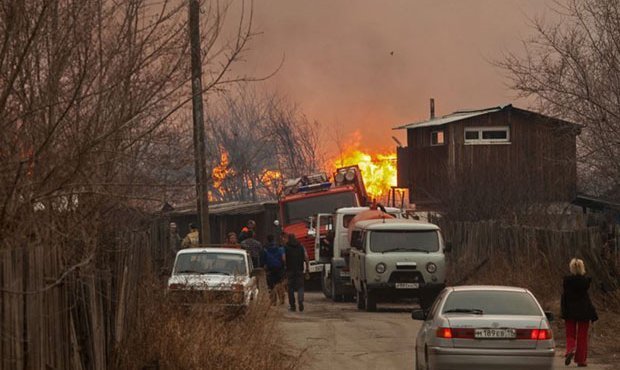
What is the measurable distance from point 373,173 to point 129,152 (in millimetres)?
63984

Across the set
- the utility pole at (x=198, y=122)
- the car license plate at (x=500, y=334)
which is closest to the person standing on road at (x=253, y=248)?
the utility pole at (x=198, y=122)

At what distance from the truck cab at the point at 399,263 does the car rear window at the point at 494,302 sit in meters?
13.9

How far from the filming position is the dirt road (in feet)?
66.5

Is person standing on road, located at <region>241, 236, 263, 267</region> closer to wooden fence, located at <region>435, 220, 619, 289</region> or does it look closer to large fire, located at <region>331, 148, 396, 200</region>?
wooden fence, located at <region>435, 220, 619, 289</region>

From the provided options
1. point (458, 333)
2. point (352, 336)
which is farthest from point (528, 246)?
point (458, 333)

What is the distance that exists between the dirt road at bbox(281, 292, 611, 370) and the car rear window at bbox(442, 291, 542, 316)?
264cm

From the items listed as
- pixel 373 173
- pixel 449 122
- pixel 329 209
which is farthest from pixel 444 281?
pixel 373 173

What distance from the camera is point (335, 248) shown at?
37.3 metres

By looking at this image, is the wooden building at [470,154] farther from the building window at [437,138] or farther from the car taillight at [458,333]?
the car taillight at [458,333]

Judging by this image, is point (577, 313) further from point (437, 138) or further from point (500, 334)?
point (437, 138)

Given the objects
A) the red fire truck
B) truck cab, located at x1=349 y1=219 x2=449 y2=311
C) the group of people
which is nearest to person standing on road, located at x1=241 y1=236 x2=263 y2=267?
the group of people

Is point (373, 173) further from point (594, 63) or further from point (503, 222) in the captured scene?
point (594, 63)

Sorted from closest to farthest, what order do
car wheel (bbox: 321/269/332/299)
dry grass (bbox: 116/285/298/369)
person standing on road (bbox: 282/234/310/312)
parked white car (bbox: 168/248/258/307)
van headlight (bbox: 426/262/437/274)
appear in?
dry grass (bbox: 116/285/298/369), parked white car (bbox: 168/248/258/307), person standing on road (bbox: 282/234/310/312), van headlight (bbox: 426/262/437/274), car wheel (bbox: 321/269/332/299)

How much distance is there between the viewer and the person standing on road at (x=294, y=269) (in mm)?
31117
